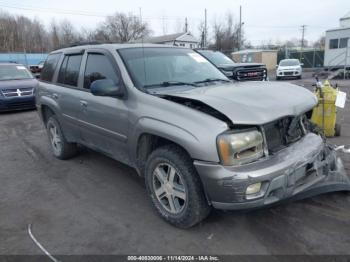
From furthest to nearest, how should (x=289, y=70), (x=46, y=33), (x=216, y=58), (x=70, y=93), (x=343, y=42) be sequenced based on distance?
(x=46, y=33) → (x=343, y=42) → (x=289, y=70) → (x=216, y=58) → (x=70, y=93)

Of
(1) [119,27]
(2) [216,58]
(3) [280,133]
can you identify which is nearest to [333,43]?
(2) [216,58]

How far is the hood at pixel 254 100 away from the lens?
264 centimetres

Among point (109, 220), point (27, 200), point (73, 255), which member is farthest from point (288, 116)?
point (27, 200)

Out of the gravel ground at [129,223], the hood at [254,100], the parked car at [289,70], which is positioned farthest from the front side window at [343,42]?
the hood at [254,100]

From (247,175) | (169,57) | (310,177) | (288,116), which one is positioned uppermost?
(169,57)

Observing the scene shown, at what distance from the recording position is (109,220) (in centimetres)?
333

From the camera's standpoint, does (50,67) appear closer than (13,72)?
Yes

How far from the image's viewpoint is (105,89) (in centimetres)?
329

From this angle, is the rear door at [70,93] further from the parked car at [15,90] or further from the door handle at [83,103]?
the parked car at [15,90]

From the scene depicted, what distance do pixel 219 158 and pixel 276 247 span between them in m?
0.99

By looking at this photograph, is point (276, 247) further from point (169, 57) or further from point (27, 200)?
point (27, 200)

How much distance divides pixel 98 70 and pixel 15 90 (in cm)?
770

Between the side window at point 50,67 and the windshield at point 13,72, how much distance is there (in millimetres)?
6552

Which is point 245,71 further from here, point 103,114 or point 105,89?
point 105,89
